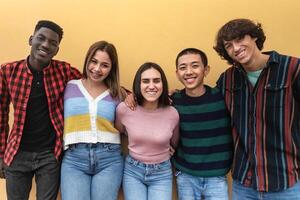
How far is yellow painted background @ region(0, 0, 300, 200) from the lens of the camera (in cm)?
224

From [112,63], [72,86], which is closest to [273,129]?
[112,63]

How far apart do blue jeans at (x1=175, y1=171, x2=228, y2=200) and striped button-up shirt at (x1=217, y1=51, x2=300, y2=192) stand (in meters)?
0.21

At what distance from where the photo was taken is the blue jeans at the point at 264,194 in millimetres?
1609

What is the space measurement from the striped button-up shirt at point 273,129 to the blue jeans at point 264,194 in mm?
30

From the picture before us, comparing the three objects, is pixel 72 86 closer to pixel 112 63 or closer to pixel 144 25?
pixel 112 63

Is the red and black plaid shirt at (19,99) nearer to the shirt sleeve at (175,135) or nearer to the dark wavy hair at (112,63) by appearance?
the dark wavy hair at (112,63)

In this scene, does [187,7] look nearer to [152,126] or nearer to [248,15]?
[248,15]

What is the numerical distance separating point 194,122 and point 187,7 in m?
0.86

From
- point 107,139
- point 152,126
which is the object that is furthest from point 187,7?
point 107,139

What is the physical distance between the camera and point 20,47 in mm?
2252

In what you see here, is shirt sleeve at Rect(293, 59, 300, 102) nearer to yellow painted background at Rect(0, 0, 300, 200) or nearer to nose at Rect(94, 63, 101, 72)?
yellow painted background at Rect(0, 0, 300, 200)

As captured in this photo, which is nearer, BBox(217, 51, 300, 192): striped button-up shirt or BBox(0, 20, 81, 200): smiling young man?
BBox(217, 51, 300, 192): striped button-up shirt

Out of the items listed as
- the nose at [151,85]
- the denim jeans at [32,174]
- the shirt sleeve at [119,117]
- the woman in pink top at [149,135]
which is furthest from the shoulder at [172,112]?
the denim jeans at [32,174]

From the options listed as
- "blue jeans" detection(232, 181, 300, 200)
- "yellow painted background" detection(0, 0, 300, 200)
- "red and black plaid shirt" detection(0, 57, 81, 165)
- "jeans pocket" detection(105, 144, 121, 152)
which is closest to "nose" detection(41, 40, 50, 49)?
"red and black plaid shirt" detection(0, 57, 81, 165)
